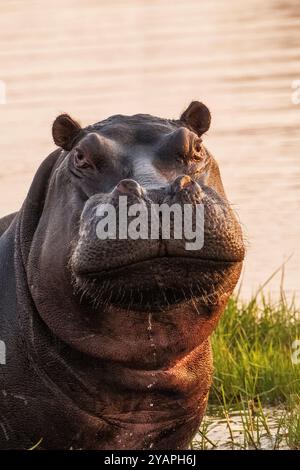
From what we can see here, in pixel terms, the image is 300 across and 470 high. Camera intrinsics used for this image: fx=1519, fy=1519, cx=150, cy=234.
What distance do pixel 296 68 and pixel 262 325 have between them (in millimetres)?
8923

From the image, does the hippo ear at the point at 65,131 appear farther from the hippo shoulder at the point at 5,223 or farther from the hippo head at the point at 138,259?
the hippo shoulder at the point at 5,223

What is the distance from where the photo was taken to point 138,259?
517 cm

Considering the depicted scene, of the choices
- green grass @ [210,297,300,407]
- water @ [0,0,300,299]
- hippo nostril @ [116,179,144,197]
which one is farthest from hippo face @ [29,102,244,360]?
water @ [0,0,300,299]

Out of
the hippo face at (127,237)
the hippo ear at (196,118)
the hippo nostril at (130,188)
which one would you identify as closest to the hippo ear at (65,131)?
the hippo face at (127,237)

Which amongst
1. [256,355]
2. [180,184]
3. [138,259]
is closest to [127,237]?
[138,259]

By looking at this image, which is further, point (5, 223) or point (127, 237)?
point (5, 223)

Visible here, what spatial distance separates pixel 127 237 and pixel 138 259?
0.08 metres

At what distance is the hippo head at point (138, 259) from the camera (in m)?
5.20

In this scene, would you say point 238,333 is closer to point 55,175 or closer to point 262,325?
point 262,325

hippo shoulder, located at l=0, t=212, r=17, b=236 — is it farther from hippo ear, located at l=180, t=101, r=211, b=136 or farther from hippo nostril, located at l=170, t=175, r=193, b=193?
hippo nostril, located at l=170, t=175, r=193, b=193

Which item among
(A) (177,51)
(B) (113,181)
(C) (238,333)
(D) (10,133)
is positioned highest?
(A) (177,51)

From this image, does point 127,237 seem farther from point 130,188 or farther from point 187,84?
point 187,84

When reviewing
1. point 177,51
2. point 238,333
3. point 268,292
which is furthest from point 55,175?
point 177,51

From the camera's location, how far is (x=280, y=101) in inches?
600
